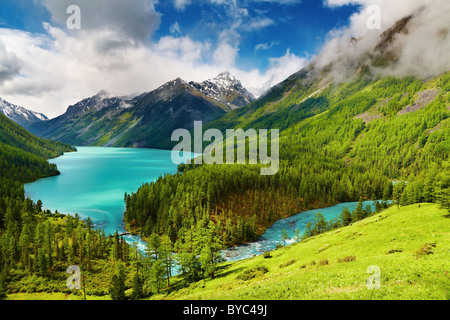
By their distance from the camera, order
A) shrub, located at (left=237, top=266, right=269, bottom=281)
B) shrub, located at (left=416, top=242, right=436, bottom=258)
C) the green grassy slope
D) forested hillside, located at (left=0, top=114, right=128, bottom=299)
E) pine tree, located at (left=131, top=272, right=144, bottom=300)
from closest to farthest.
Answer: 1. the green grassy slope
2. shrub, located at (left=416, top=242, right=436, bottom=258)
3. shrub, located at (left=237, top=266, right=269, bottom=281)
4. pine tree, located at (left=131, top=272, right=144, bottom=300)
5. forested hillside, located at (left=0, top=114, right=128, bottom=299)

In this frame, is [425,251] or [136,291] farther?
[136,291]

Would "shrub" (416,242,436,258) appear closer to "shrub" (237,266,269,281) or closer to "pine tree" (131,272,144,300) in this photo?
"shrub" (237,266,269,281)

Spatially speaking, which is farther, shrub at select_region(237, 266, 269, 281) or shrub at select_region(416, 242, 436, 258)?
shrub at select_region(237, 266, 269, 281)

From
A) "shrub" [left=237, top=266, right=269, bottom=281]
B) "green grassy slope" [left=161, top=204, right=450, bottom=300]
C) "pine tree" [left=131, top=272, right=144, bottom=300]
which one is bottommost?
"pine tree" [left=131, top=272, right=144, bottom=300]

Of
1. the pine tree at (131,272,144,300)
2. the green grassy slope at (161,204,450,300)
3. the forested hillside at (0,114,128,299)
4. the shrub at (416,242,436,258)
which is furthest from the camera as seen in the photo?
the forested hillside at (0,114,128,299)

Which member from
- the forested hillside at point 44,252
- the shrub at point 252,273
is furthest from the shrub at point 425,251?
the forested hillside at point 44,252

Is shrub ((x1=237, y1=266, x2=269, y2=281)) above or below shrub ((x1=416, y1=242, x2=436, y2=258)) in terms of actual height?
below

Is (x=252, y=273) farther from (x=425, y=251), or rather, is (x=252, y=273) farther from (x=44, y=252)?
(x=44, y=252)

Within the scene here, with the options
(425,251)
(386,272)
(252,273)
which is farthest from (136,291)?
(425,251)

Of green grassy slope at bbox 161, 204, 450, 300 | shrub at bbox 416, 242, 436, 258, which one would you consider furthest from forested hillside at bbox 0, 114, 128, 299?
shrub at bbox 416, 242, 436, 258

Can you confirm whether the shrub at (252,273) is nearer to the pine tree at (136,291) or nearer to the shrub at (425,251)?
the shrub at (425,251)

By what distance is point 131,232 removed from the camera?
4518 inches

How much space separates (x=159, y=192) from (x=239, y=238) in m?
61.8

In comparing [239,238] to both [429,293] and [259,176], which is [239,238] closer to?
[259,176]
